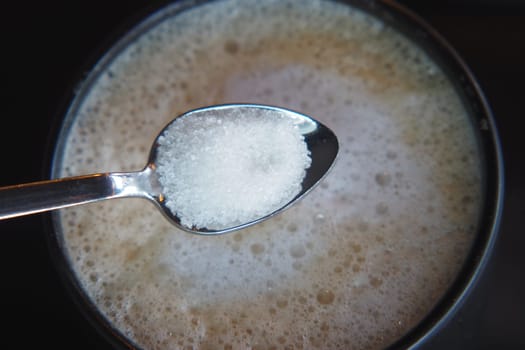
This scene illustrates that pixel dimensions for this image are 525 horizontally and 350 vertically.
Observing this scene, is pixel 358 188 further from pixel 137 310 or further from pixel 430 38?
pixel 137 310

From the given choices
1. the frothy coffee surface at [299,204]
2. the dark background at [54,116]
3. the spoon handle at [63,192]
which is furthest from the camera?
the dark background at [54,116]

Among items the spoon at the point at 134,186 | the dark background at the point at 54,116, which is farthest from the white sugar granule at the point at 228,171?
the dark background at the point at 54,116

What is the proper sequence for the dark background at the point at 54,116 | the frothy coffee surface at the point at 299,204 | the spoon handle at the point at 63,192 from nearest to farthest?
1. the spoon handle at the point at 63,192
2. the frothy coffee surface at the point at 299,204
3. the dark background at the point at 54,116

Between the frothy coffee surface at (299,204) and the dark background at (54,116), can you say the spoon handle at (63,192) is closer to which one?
the frothy coffee surface at (299,204)

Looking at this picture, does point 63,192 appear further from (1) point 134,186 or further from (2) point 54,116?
(2) point 54,116

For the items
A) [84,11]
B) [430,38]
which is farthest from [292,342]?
[84,11]

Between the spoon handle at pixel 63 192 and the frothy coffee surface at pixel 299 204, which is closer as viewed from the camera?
the spoon handle at pixel 63 192
